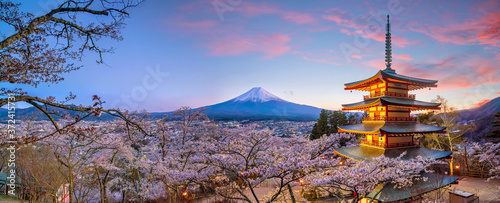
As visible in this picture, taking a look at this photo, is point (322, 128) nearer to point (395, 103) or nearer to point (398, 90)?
point (398, 90)

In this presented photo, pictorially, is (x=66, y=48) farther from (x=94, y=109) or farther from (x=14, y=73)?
(x=94, y=109)

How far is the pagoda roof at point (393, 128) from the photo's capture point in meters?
11.4

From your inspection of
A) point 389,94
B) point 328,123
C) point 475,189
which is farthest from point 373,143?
point 328,123

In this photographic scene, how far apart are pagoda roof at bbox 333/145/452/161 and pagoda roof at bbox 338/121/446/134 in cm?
127

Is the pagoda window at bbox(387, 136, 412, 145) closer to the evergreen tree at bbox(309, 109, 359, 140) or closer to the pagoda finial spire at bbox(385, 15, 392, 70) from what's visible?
the pagoda finial spire at bbox(385, 15, 392, 70)

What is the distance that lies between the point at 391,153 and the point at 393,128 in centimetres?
145

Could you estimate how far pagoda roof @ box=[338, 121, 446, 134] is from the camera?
11.4m

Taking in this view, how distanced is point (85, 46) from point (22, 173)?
9229 millimetres

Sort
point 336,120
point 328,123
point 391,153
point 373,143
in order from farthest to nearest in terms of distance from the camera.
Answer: point 336,120 → point 328,123 → point 373,143 → point 391,153

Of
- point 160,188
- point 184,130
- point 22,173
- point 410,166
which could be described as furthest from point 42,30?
point 160,188

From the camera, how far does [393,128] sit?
464 inches

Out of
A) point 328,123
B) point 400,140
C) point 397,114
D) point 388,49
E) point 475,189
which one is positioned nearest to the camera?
point 400,140

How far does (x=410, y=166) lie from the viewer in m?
8.27

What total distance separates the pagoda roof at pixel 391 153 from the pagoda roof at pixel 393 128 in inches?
49.9
